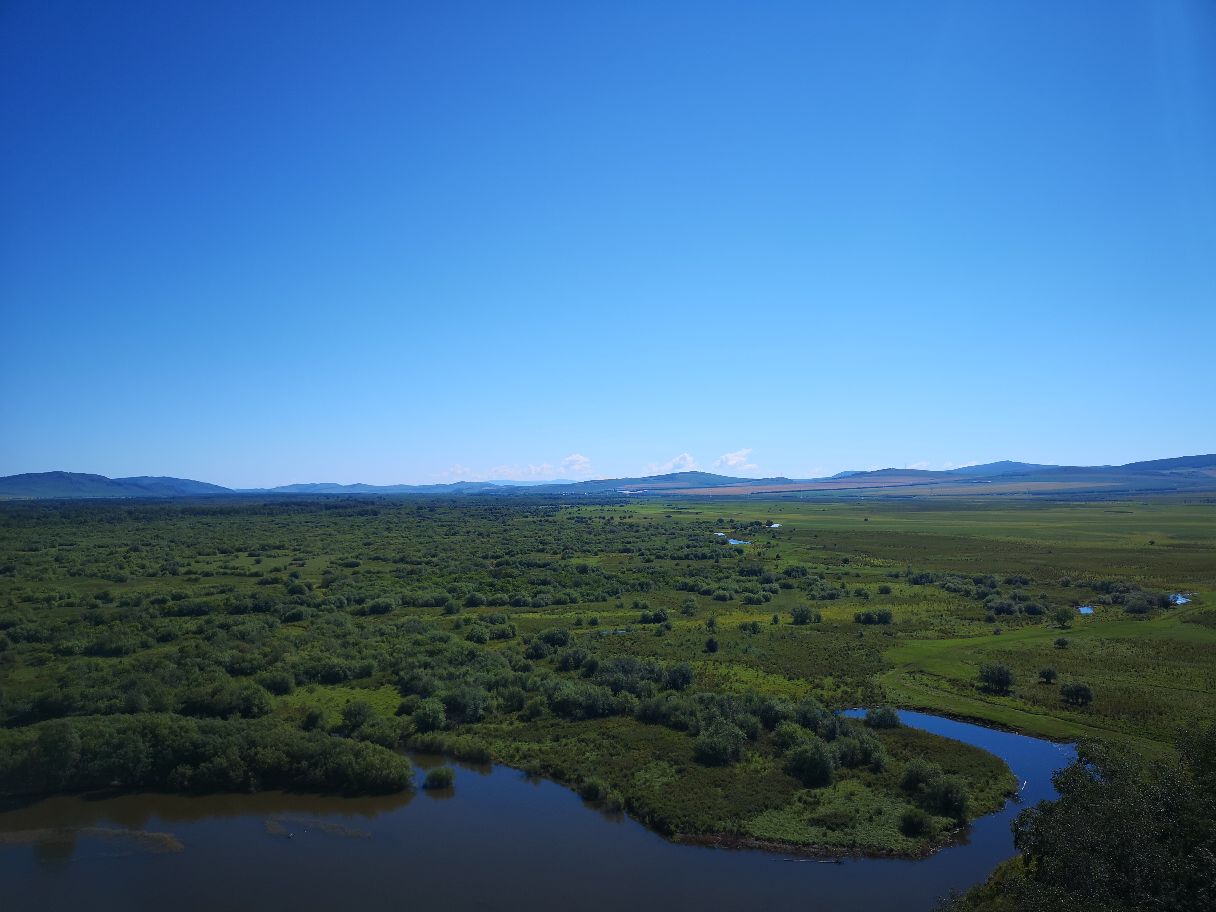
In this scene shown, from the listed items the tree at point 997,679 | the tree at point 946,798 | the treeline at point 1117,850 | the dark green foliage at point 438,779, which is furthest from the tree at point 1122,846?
the dark green foliage at point 438,779

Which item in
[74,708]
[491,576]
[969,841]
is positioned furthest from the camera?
[491,576]

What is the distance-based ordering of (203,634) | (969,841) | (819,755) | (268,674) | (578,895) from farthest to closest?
(203,634)
(268,674)
(819,755)
(969,841)
(578,895)

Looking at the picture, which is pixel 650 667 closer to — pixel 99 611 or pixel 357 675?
pixel 357 675

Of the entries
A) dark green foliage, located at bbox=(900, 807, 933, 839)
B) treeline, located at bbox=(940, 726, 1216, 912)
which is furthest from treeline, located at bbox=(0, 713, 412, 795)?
treeline, located at bbox=(940, 726, 1216, 912)

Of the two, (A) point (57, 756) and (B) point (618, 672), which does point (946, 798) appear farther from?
(A) point (57, 756)

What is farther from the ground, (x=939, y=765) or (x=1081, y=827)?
(x=1081, y=827)

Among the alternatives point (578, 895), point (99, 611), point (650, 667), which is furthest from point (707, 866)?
point (99, 611)
